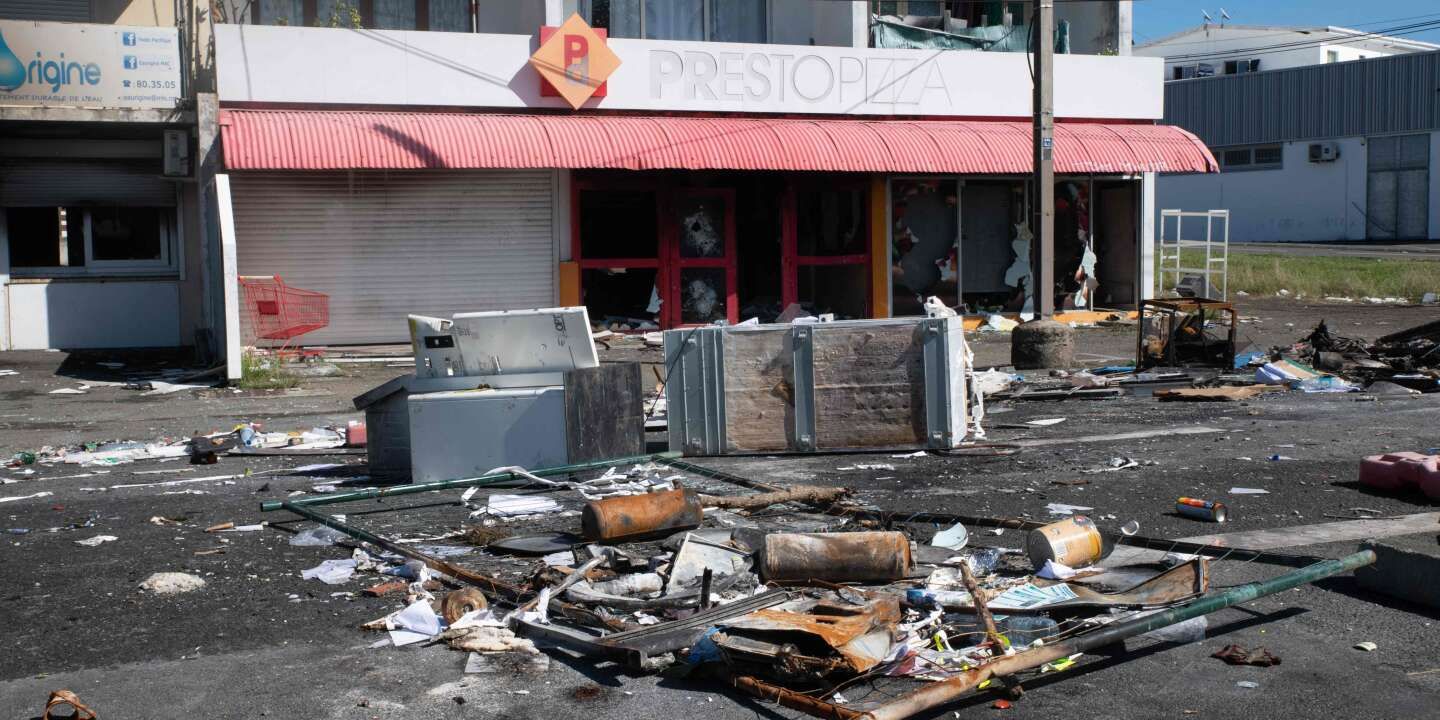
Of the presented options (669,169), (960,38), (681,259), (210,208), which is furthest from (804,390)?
(960,38)

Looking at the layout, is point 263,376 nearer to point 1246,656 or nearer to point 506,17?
point 506,17

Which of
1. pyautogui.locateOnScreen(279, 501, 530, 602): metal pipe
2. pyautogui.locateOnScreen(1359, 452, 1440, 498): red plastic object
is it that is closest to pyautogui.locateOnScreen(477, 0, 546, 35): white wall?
pyautogui.locateOnScreen(279, 501, 530, 602): metal pipe

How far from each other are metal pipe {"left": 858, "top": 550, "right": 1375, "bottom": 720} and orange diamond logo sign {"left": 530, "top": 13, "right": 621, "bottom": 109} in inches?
590

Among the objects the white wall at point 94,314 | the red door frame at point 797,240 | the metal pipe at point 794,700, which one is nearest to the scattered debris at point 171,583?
the metal pipe at point 794,700

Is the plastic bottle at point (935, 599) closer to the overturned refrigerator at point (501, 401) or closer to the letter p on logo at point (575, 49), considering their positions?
the overturned refrigerator at point (501, 401)

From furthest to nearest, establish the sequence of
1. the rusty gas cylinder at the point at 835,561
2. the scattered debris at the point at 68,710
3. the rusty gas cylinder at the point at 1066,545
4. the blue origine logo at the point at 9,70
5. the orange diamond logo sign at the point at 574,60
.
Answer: the orange diamond logo sign at the point at 574,60
the blue origine logo at the point at 9,70
the rusty gas cylinder at the point at 1066,545
the rusty gas cylinder at the point at 835,561
the scattered debris at the point at 68,710

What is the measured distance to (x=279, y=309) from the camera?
17266mm

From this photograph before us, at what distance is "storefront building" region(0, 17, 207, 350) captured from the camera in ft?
57.3

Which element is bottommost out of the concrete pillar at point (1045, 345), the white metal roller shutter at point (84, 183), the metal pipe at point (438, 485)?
the metal pipe at point (438, 485)

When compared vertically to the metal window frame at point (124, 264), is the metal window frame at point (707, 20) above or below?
above

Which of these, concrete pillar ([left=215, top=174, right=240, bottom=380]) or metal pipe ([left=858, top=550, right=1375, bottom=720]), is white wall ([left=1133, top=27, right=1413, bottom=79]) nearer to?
concrete pillar ([left=215, top=174, right=240, bottom=380])

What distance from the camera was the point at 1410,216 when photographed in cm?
4750

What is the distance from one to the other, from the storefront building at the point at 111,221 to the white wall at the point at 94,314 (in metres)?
0.01

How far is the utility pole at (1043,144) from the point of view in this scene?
51.2 ft
